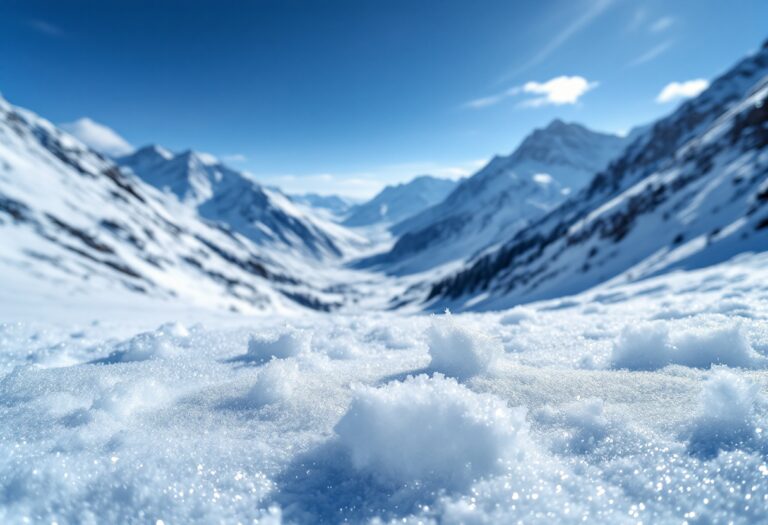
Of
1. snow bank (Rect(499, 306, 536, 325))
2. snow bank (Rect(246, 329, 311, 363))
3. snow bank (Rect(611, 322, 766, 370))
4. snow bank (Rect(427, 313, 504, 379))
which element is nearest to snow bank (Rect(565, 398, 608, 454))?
snow bank (Rect(427, 313, 504, 379))

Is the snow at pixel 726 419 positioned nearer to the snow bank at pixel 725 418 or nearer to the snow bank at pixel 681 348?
the snow bank at pixel 725 418

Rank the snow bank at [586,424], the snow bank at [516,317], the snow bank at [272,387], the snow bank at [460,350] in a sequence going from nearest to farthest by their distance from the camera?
the snow bank at [586,424]
the snow bank at [272,387]
the snow bank at [460,350]
the snow bank at [516,317]

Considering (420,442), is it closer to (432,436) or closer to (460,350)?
(432,436)

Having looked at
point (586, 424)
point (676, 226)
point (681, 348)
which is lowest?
point (586, 424)

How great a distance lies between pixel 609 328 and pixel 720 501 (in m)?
4.94

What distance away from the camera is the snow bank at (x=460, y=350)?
Answer: 4363 millimetres

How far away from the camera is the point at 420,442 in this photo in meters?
2.92

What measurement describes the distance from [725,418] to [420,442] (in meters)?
2.38

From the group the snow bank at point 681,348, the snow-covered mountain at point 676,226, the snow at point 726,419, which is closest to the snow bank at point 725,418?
the snow at point 726,419

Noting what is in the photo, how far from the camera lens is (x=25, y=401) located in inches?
163

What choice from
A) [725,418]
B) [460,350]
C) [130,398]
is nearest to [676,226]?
[460,350]

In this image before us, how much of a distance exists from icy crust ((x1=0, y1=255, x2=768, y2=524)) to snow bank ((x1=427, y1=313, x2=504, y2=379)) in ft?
0.08

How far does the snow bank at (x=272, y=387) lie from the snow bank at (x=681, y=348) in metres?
3.91

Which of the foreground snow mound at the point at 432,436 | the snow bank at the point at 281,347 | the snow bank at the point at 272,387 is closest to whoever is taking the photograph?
the foreground snow mound at the point at 432,436
